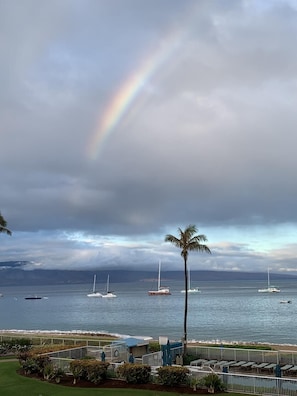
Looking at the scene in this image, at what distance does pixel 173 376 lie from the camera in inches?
836

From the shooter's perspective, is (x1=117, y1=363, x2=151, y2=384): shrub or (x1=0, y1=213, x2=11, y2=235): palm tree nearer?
(x1=117, y1=363, x2=151, y2=384): shrub

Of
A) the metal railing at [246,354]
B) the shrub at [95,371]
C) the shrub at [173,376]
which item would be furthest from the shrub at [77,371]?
the metal railing at [246,354]

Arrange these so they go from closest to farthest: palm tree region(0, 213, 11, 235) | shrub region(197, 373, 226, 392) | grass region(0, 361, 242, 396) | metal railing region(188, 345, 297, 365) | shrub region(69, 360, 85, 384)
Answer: shrub region(197, 373, 226, 392)
grass region(0, 361, 242, 396)
shrub region(69, 360, 85, 384)
metal railing region(188, 345, 297, 365)
palm tree region(0, 213, 11, 235)

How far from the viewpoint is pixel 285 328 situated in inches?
3376

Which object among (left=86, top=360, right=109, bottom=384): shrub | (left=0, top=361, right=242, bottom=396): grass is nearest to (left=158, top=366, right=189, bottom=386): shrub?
(left=0, top=361, right=242, bottom=396): grass

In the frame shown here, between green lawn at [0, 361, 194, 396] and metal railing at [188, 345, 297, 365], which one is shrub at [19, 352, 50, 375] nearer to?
green lawn at [0, 361, 194, 396]

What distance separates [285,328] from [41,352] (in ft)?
220

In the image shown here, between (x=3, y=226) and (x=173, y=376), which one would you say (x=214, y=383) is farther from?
(x=3, y=226)

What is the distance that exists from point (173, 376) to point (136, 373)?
1896 mm

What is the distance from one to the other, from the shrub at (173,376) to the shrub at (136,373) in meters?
1.00

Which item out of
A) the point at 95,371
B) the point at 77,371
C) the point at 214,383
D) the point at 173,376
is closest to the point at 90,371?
the point at 95,371

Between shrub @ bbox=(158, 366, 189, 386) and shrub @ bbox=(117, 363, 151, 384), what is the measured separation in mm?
1001

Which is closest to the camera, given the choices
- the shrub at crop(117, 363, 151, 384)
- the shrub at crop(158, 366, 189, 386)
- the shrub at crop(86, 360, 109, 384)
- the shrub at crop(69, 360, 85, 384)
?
the shrub at crop(158, 366, 189, 386)

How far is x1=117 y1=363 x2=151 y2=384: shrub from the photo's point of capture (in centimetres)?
2212
